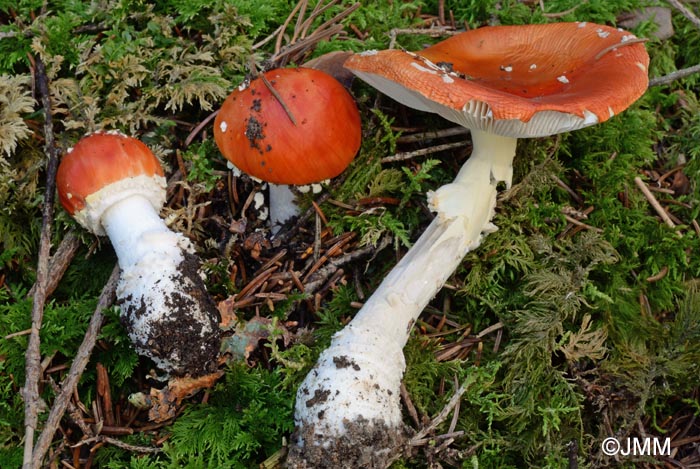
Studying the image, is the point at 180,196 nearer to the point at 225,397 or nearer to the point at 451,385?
the point at 225,397

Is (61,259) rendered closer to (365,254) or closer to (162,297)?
(162,297)

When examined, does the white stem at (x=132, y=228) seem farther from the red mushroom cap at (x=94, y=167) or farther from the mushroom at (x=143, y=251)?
the red mushroom cap at (x=94, y=167)

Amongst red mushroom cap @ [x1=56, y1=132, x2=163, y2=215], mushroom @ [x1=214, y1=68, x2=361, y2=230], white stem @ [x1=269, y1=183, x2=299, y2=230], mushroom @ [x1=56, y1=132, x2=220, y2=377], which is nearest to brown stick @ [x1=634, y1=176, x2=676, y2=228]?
mushroom @ [x1=214, y1=68, x2=361, y2=230]

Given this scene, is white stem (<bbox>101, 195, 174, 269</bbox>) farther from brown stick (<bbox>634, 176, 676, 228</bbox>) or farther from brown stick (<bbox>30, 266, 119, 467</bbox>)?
brown stick (<bbox>634, 176, 676, 228</bbox>)

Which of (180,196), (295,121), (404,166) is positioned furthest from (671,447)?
(180,196)

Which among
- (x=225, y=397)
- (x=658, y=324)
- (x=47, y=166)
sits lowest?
(x=658, y=324)

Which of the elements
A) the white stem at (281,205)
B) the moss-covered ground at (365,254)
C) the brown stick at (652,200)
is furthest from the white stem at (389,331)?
the brown stick at (652,200)

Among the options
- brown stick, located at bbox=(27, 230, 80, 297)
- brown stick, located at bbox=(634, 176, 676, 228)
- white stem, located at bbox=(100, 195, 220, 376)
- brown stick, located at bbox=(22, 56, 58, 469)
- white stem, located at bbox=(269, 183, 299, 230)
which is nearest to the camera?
brown stick, located at bbox=(22, 56, 58, 469)
